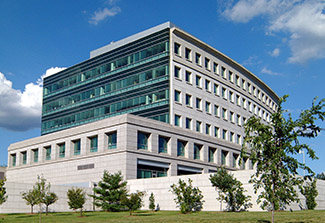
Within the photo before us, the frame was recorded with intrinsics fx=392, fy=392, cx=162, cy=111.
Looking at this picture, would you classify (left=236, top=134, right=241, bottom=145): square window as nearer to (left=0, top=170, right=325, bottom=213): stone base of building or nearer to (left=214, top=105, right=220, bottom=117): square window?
(left=214, top=105, right=220, bottom=117): square window

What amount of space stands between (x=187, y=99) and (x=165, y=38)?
10.7m

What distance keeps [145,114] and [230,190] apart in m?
→ 27.7

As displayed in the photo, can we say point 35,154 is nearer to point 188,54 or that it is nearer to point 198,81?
point 198,81

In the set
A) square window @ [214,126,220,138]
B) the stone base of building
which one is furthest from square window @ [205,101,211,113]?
the stone base of building

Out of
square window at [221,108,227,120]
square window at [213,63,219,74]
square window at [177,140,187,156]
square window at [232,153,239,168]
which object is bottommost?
square window at [232,153,239,168]

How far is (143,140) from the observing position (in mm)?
55031

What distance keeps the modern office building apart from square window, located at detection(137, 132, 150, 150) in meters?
0.14

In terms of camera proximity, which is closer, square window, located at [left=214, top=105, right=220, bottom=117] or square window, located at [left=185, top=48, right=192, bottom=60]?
square window, located at [left=185, top=48, right=192, bottom=60]

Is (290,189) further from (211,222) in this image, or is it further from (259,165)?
(211,222)

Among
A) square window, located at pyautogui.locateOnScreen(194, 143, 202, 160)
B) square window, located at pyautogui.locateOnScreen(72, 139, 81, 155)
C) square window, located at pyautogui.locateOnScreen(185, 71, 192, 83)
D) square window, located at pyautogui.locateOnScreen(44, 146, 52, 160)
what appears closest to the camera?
square window, located at pyautogui.locateOnScreen(72, 139, 81, 155)

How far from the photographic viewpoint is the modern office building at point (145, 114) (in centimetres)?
5528

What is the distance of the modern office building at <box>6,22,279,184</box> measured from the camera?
181ft

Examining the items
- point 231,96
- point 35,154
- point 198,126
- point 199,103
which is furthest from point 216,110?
point 35,154

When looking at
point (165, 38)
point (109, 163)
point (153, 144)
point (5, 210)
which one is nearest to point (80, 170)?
point (109, 163)
